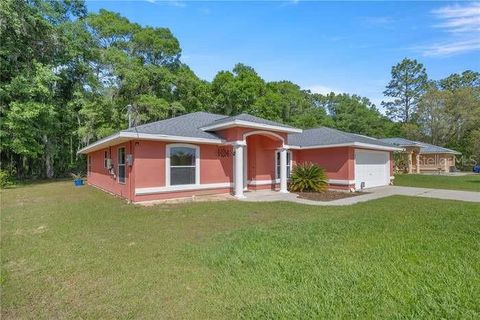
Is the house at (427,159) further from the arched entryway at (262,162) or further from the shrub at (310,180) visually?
the arched entryway at (262,162)

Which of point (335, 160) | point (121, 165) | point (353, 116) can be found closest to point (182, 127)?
point (121, 165)

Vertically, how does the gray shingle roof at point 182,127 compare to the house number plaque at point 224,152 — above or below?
above

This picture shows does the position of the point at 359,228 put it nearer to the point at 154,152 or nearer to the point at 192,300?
the point at 192,300

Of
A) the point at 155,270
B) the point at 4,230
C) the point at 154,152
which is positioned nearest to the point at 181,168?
the point at 154,152

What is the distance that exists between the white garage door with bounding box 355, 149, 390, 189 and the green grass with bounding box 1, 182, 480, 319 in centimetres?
800

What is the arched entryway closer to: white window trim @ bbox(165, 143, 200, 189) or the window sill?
the window sill

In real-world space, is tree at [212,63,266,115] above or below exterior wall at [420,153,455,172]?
above

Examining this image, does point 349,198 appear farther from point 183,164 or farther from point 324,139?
point 183,164

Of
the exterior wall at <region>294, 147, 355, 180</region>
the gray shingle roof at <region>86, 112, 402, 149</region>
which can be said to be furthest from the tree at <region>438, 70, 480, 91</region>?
the exterior wall at <region>294, 147, 355, 180</region>

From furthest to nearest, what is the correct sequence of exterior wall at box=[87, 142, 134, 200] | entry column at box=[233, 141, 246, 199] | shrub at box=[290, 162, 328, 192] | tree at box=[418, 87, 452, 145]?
tree at box=[418, 87, 452, 145] → shrub at box=[290, 162, 328, 192] → entry column at box=[233, 141, 246, 199] → exterior wall at box=[87, 142, 134, 200]

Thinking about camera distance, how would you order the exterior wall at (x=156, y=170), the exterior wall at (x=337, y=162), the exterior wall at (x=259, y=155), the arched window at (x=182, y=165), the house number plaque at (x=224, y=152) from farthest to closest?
the exterior wall at (x=337, y=162), the exterior wall at (x=259, y=155), the house number plaque at (x=224, y=152), the arched window at (x=182, y=165), the exterior wall at (x=156, y=170)

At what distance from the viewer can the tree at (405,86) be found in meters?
50.0

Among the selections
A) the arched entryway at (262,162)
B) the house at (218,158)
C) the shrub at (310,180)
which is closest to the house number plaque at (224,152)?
the house at (218,158)

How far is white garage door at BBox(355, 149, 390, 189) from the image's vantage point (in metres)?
15.8
